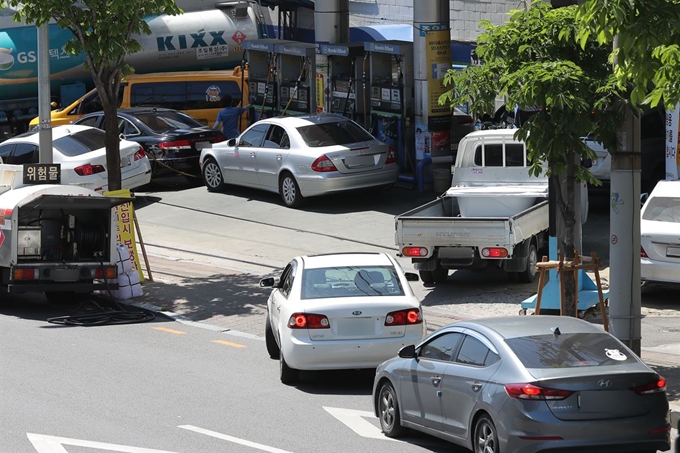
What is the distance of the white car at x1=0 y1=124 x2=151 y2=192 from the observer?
2283cm

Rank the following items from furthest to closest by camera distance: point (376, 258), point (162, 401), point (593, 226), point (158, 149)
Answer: point (158, 149) → point (593, 226) → point (376, 258) → point (162, 401)

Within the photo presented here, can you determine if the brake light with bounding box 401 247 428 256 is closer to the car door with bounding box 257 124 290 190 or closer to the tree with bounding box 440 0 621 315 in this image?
the tree with bounding box 440 0 621 315

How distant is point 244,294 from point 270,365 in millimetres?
4008

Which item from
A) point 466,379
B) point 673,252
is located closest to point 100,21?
point 673,252

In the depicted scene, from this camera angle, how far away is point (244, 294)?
17438mm

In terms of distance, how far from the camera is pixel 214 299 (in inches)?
677

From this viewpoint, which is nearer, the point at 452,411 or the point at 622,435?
the point at 622,435

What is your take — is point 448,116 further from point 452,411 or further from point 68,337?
point 452,411

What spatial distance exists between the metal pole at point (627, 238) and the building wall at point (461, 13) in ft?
60.4

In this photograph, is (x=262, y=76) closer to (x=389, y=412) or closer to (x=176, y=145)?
(x=176, y=145)

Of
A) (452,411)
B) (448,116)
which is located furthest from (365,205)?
(452,411)

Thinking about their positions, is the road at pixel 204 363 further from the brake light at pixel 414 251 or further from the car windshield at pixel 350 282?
the car windshield at pixel 350 282

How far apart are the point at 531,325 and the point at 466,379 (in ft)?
2.41

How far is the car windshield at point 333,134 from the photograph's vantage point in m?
23.0
